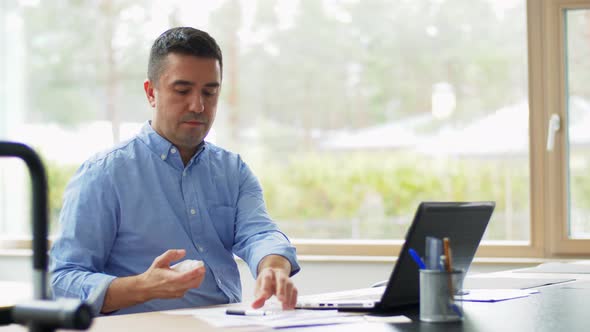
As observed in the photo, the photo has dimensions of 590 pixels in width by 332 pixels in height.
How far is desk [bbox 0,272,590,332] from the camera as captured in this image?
1427mm

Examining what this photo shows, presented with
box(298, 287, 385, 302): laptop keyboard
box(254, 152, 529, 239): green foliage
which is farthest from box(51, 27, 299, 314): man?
box(254, 152, 529, 239): green foliage

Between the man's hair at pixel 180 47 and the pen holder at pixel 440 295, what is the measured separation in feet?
3.12

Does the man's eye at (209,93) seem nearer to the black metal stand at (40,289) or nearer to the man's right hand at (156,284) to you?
the man's right hand at (156,284)

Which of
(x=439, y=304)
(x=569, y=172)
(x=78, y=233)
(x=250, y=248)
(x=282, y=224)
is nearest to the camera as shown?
(x=439, y=304)

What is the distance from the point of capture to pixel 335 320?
59.2 inches

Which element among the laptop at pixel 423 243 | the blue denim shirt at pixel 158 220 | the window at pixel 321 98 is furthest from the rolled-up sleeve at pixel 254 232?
the window at pixel 321 98

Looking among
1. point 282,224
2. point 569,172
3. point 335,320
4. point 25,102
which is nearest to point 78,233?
point 335,320

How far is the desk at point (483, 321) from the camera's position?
143 centimetres

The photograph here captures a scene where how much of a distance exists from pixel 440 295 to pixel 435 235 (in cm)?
14

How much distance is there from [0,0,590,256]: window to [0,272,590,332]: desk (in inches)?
110

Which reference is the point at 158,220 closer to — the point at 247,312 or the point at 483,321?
the point at 247,312

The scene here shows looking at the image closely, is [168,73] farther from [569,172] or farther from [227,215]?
[569,172]

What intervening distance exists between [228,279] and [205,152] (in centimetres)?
35

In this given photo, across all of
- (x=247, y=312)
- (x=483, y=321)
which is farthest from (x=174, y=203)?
(x=483, y=321)
